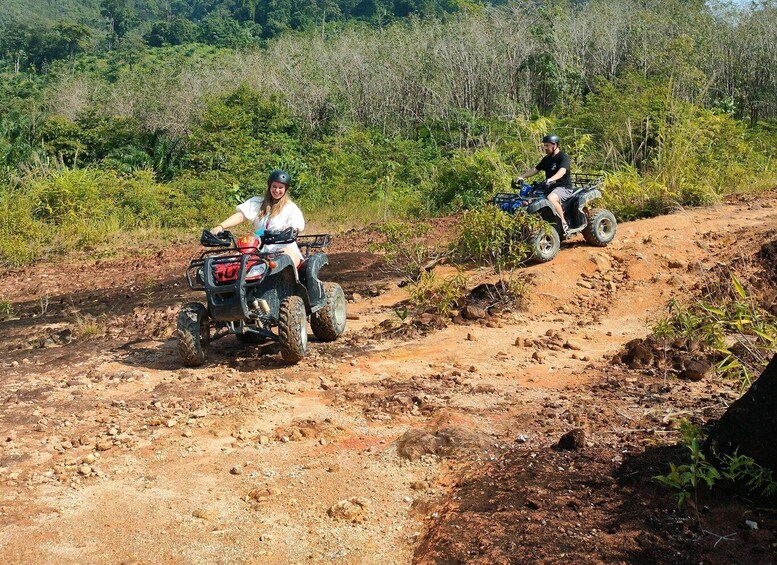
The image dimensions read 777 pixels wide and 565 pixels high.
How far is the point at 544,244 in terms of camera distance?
10.1 metres

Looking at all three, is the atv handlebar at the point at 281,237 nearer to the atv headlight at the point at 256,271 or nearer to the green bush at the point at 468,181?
the atv headlight at the point at 256,271

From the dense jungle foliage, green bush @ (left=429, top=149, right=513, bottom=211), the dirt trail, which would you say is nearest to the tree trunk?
the dirt trail

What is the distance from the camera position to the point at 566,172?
34.3 feet

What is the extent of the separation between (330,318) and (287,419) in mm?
1975

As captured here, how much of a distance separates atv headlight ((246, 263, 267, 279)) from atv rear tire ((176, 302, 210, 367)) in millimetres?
627

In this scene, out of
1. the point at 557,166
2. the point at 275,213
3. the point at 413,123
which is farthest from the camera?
the point at 413,123

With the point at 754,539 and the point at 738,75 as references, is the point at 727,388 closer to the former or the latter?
the point at 754,539

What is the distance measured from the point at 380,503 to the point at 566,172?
6.73 meters

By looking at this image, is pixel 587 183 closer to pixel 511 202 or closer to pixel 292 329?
pixel 511 202

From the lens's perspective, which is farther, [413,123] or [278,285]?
[413,123]

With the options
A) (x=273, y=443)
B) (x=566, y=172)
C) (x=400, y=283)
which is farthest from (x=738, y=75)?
(x=273, y=443)

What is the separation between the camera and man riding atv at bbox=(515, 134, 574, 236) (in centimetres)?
1034

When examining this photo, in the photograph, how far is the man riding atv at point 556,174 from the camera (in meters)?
10.3

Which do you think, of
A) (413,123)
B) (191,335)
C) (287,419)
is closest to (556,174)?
(191,335)
